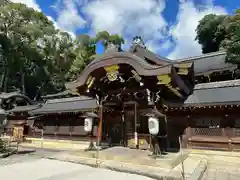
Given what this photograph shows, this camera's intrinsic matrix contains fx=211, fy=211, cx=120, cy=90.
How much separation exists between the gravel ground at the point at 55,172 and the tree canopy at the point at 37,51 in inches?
856

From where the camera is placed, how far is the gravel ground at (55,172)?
696 centimetres

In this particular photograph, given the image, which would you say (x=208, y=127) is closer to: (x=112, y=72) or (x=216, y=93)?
(x=216, y=93)

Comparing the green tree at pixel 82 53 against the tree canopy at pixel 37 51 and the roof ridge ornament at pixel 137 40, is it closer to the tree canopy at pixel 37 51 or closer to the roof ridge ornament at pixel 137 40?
the tree canopy at pixel 37 51

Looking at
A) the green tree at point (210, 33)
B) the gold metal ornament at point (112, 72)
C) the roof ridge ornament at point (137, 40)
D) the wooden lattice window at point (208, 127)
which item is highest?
the green tree at point (210, 33)

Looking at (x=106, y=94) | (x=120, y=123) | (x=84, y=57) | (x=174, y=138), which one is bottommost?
(x=174, y=138)

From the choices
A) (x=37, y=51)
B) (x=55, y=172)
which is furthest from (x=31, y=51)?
(x=55, y=172)

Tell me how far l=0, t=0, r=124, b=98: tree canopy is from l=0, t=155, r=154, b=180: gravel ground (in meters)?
21.7

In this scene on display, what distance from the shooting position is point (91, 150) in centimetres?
1095

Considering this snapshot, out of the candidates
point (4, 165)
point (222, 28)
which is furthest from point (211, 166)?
point (222, 28)

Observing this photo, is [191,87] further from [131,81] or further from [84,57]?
[84,57]

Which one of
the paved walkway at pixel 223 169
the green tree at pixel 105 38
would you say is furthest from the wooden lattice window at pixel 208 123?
the green tree at pixel 105 38

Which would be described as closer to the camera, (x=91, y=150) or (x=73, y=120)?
(x=91, y=150)

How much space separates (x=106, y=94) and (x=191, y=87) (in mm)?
4895

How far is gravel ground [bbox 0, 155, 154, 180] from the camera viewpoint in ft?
22.9
